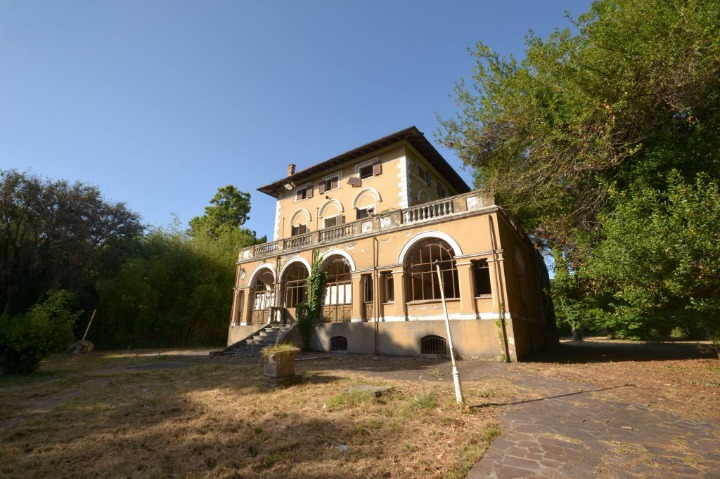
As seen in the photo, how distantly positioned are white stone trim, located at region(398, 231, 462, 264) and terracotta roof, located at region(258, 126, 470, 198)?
7.41 metres

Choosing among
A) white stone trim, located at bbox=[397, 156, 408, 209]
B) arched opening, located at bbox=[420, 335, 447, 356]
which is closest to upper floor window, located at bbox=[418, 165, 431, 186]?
white stone trim, located at bbox=[397, 156, 408, 209]

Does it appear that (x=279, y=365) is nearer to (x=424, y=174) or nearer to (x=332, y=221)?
(x=332, y=221)

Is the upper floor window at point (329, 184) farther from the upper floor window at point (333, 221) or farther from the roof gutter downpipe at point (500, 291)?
the roof gutter downpipe at point (500, 291)

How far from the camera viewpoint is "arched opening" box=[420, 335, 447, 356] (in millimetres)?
14375

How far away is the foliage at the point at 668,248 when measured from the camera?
8.93 meters

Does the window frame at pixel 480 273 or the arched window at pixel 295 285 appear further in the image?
the arched window at pixel 295 285

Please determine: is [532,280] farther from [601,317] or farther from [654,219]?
[654,219]

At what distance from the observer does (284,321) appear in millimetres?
19672

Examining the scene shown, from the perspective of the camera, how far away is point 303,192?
24.7 meters

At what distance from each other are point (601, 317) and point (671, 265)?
258 inches

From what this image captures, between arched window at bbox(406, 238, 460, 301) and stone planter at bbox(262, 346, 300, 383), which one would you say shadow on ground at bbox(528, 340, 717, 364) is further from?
stone planter at bbox(262, 346, 300, 383)

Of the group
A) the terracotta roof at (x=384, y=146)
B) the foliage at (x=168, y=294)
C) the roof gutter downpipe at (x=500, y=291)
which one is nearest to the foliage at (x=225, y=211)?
the foliage at (x=168, y=294)

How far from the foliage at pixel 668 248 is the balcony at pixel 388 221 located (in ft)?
15.4

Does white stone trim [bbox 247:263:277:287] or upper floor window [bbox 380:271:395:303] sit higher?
white stone trim [bbox 247:263:277:287]
